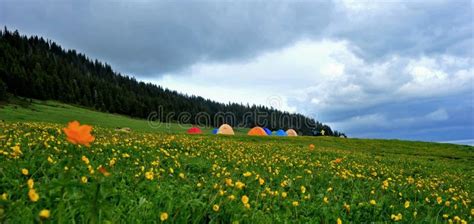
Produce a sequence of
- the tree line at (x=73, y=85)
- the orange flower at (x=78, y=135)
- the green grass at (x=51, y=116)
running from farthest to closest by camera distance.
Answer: the tree line at (x=73, y=85) → the green grass at (x=51, y=116) → the orange flower at (x=78, y=135)

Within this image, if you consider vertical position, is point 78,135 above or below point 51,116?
below

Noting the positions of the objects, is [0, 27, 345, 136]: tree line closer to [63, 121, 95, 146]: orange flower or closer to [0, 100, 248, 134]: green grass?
[0, 100, 248, 134]: green grass

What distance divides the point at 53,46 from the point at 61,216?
209 metres

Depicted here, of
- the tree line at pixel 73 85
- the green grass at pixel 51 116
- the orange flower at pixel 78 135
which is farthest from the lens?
the tree line at pixel 73 85

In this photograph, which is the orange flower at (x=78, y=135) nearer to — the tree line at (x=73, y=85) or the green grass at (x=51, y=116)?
the green grass at (x=51, y=116)

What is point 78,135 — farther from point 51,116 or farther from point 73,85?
point 73,85

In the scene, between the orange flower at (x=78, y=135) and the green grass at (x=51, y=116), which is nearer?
the orange flower at (x=78, y=135)

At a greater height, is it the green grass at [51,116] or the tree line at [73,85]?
the tree line at [73,85]

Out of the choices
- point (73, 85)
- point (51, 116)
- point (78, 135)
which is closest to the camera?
point (78, 135)

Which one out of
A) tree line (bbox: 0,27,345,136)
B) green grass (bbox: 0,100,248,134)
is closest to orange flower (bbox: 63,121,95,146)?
green grass (bbox: 0,100,248,134)

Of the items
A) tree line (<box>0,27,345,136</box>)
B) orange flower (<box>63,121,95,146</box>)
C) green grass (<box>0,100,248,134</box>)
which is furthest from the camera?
tree line (<box>0,27,345,136</box>)

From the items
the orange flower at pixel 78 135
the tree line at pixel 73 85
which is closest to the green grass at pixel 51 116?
the tree line at pixel 73 85

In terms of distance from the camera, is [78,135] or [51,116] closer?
[78,135]

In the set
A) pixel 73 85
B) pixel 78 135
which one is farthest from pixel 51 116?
pixel 78 135
